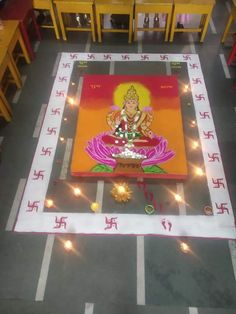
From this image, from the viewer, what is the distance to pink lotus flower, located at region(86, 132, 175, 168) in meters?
4.13

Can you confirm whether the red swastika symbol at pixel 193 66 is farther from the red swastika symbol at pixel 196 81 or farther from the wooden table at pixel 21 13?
the wooden table at pixel 21 13

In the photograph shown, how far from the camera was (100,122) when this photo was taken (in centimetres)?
461

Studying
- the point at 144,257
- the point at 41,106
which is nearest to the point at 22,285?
the point at 144,257

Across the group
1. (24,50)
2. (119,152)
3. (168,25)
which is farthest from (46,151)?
(168,25)

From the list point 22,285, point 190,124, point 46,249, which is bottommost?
point 22,285

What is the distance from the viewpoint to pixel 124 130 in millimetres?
4234

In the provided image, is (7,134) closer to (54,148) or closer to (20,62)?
(54,148)

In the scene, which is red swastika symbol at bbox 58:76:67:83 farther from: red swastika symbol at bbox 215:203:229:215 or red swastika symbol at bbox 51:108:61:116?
red swastika symbol at bbox 215:203:229:215

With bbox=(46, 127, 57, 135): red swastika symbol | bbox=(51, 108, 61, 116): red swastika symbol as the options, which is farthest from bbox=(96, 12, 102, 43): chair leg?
bbox=(46, 127, 57, 135): red swastika symbol

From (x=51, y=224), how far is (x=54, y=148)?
1375mm

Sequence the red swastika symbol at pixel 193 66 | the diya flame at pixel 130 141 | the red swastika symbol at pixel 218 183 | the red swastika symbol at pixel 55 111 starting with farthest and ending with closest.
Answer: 1. the red swastika symbol at pixel 193 66
2. the red swastika symbol at pixel 55 111
3. the diya flame at pixel 130 141
4. the red swastika symbol at pixel 218 183

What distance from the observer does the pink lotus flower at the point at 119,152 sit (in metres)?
4.13

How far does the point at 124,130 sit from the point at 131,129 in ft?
0.38

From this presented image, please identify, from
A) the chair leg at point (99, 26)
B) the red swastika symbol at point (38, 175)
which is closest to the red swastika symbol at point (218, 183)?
the red swastika symbol at point (38, 175)
